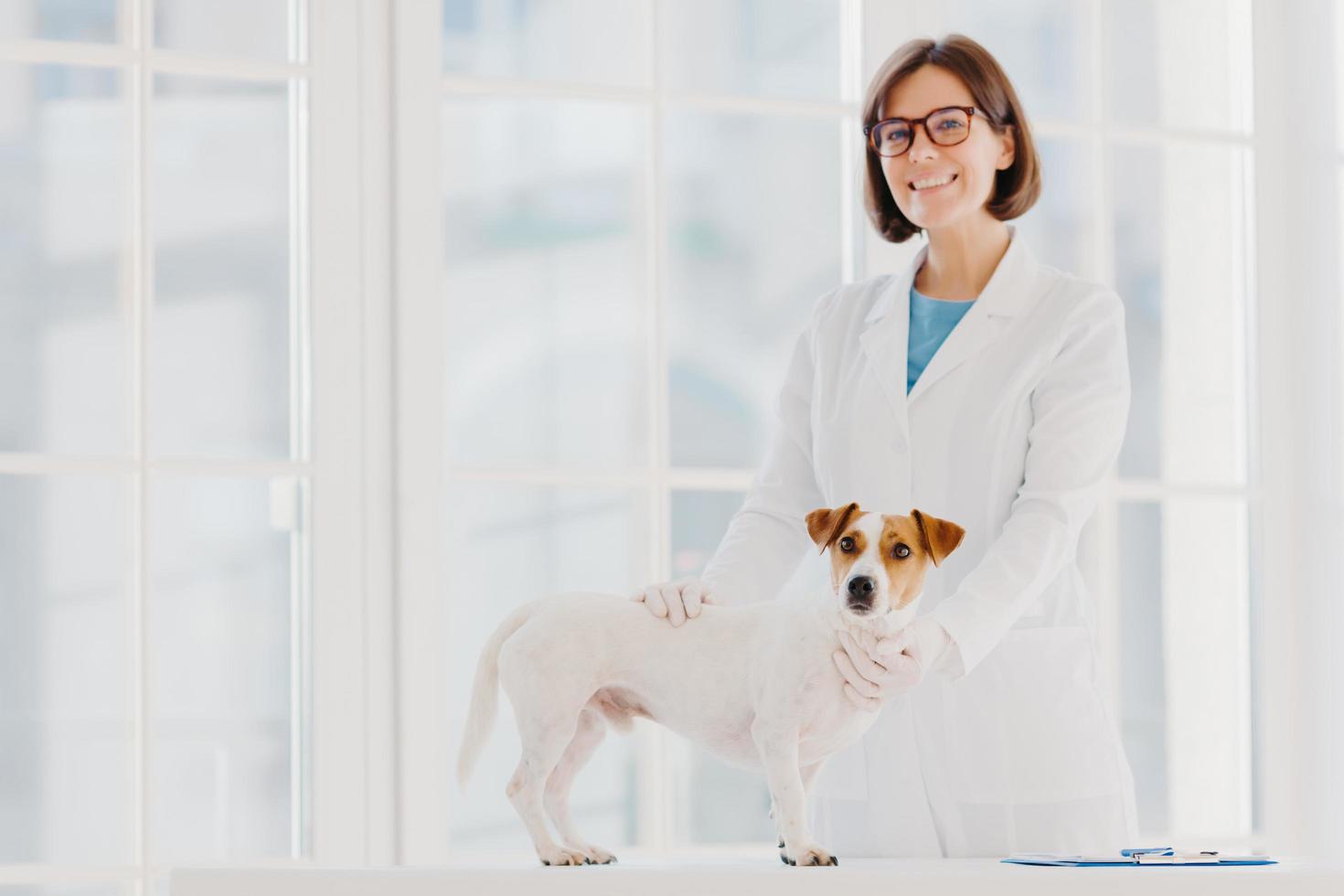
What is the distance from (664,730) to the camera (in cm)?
267

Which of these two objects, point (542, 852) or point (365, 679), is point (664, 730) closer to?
point (365, 679)

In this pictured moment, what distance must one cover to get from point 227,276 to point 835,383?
1254 millimetres

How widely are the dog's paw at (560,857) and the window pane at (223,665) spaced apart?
1.28 m

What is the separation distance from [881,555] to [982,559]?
338mm

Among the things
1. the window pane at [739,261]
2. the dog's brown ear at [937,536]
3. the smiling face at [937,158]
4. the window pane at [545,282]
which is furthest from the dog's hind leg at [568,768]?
the window pane at [739,261]

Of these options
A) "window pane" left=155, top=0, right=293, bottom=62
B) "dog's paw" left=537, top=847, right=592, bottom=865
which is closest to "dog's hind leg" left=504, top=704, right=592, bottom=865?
"dog's paw" left=537, top=847, right=592, bottom=865

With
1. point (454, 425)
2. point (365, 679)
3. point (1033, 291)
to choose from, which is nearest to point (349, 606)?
point (365, 679)

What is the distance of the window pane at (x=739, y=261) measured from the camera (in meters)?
2.84

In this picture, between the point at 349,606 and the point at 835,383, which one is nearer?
the point at 835,383

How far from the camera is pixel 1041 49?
310 centimetres

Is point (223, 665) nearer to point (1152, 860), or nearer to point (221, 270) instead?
point (221, 270)

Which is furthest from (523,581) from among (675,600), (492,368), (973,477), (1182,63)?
(1182,63)

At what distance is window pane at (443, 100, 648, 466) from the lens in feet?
8.83

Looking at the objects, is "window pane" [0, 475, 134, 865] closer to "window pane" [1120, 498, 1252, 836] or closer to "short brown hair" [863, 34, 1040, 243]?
"short brown hair" [863, 34, 1040, 243]
